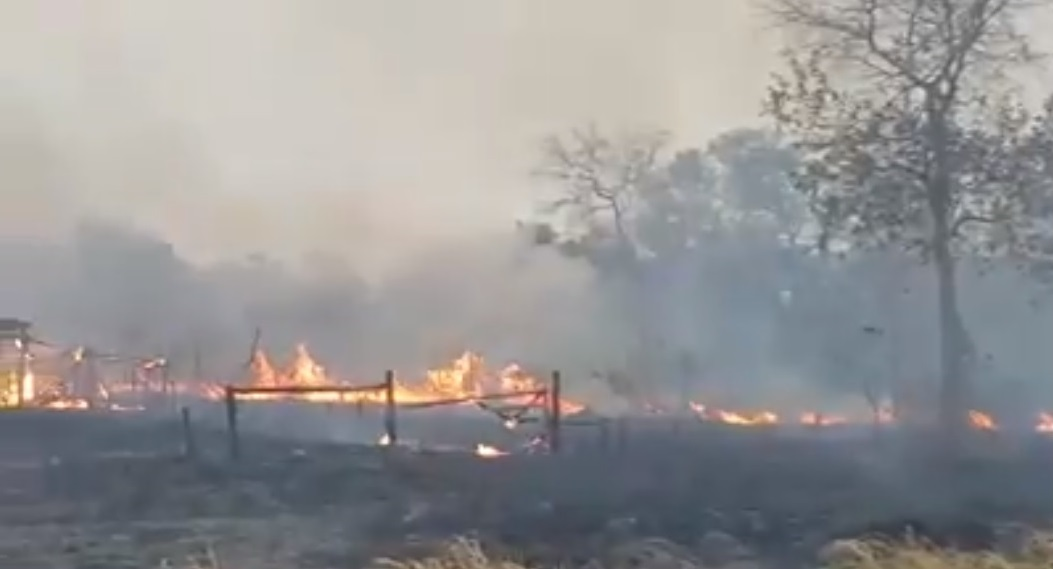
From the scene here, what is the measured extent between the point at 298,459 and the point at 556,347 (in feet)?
117

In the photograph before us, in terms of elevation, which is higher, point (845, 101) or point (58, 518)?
point (845, 101)

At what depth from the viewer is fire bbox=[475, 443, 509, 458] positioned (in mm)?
28928

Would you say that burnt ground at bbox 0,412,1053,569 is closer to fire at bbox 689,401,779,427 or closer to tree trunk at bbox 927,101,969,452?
tree trunk at bbox 927,101,969,452

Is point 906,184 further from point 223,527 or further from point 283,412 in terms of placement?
point 283,412

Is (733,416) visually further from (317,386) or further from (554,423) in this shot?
(554,423)

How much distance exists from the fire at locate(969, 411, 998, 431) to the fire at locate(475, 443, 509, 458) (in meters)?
8.73

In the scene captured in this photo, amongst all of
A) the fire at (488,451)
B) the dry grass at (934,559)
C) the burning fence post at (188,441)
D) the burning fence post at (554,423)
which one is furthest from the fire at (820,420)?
the dry grass at (934,559)

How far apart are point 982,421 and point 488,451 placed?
11942 millimetres

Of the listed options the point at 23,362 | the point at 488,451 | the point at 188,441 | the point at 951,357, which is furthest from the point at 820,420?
the point at 188,441

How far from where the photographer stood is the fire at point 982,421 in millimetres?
34625

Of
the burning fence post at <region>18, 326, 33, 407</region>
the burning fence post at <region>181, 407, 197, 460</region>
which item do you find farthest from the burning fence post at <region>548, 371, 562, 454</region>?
the burning fence post at <region>18, 326, 33, 407</region>

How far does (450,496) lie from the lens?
2508cm

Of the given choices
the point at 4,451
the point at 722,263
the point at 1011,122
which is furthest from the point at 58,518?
the point at 722,263

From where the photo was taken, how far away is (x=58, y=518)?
24.1m
